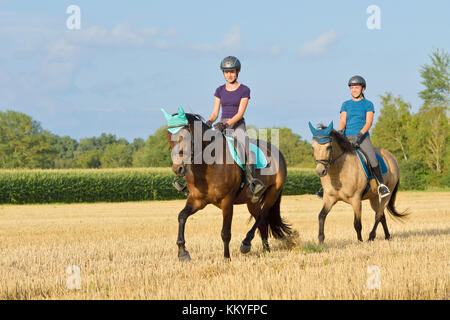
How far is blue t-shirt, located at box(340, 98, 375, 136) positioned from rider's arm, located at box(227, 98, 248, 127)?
131 inches

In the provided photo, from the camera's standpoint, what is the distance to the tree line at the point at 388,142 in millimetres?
51875

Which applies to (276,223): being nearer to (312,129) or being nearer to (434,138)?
(312,129)

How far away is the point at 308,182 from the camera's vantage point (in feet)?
143

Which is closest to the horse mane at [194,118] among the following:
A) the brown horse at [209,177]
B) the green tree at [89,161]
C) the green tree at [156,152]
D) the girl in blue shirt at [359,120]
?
the brown horse at [209,177]

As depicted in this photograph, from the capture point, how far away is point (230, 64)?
331 inches

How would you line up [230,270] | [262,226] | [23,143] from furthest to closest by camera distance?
1. [23,143]
2. [262,226]
3. [230,270]

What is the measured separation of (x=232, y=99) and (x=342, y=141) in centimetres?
305

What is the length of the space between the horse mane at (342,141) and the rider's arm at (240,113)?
253 cm

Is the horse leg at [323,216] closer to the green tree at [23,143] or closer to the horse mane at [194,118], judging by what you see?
the horse mane at [194,118]

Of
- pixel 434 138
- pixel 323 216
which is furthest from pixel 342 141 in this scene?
pixel 434 138

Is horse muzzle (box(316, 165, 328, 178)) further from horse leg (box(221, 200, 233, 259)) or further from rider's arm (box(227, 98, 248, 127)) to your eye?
horse leg (box(221, 200, 233, 259))
